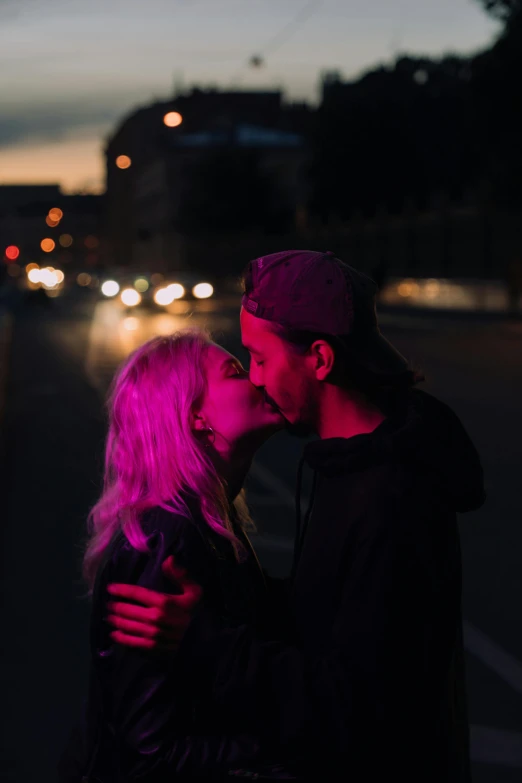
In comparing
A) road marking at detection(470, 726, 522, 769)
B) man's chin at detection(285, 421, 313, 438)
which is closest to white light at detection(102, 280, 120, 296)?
road marking at detection(470, 726, 522, 769)

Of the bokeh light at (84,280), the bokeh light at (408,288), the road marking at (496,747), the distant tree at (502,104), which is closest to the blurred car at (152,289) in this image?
the bokeh light at (408,288)

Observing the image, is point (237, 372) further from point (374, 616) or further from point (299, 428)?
point (374, 616)

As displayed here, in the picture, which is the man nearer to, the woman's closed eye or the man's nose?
the man's nose

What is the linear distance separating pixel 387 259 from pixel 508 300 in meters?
18.0

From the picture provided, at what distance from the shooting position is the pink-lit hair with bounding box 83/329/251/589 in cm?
220

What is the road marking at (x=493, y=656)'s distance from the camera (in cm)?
552

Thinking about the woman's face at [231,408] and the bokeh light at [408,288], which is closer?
the woman's face at [231,408]

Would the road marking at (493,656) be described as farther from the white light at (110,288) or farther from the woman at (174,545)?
the white light at (110,288)

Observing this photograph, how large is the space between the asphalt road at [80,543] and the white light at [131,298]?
2840 centimetres

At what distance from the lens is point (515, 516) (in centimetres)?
904

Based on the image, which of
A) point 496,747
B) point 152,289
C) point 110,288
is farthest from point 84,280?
point 496,747

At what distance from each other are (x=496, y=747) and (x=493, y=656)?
106 cm

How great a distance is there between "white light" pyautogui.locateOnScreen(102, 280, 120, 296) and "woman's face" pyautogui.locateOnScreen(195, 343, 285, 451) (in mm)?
54526

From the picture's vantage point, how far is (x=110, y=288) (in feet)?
190
